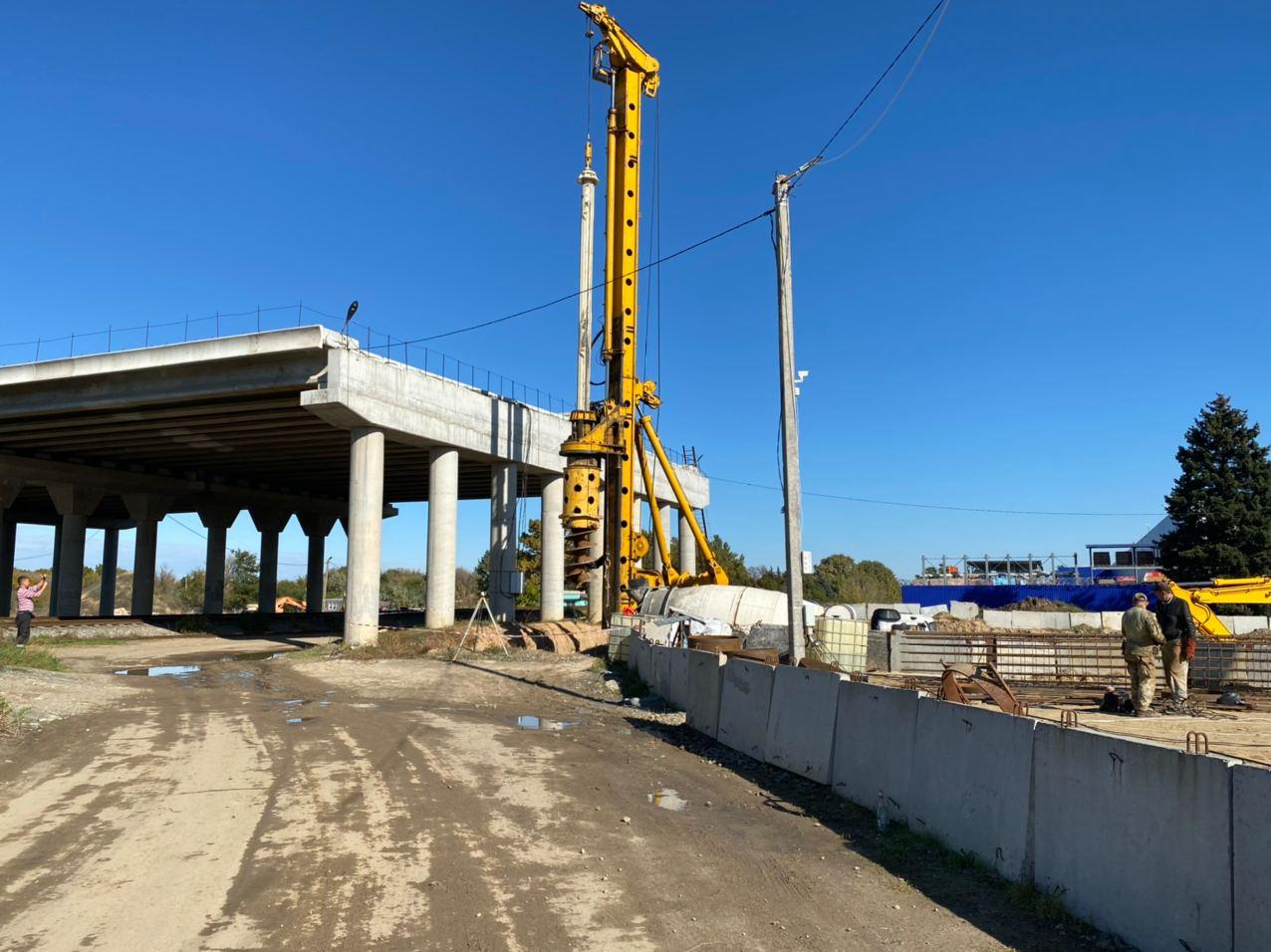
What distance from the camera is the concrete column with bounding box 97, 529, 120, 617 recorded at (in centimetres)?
6366

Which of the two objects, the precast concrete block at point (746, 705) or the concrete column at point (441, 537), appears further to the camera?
the concrete column at point (441, 537)

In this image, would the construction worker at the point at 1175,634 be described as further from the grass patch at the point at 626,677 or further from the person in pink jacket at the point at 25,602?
the person in pink jacket at the point at 25,602

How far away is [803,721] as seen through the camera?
35.2ft

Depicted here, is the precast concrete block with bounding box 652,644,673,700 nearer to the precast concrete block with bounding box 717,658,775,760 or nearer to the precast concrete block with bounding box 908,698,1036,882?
the precast concrete block with bounding box 717,658,775,760

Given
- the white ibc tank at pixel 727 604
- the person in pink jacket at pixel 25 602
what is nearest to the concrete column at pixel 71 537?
the person in pink jacket at pixel 25 602

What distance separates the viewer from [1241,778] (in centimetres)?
485

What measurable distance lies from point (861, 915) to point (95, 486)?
49.4 meters

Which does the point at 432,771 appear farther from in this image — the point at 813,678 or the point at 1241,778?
the point at 1241,778

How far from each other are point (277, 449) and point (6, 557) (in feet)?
106

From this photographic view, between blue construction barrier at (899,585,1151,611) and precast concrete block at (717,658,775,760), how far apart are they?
43558 mm

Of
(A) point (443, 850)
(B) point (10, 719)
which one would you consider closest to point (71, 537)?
(B) point (10, 719)

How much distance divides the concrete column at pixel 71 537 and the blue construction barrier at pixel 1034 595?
1832 inches

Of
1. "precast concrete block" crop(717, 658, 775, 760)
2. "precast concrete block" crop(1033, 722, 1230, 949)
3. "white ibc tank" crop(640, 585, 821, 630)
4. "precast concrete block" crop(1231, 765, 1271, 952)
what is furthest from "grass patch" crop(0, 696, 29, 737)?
"white ibc tank" crop(640, 585, 821, 630)

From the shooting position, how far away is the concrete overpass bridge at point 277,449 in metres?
30.0
